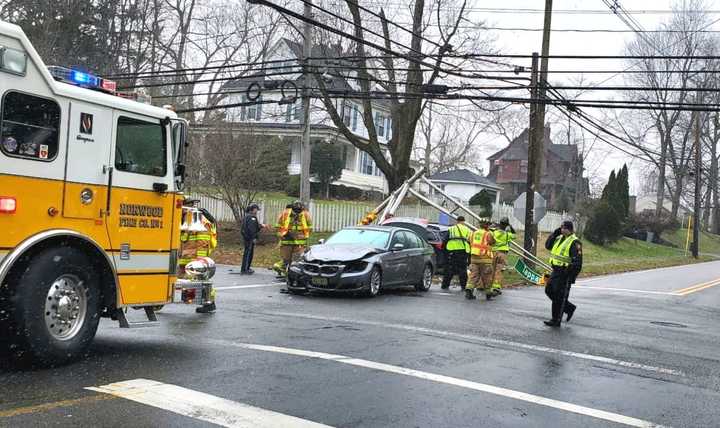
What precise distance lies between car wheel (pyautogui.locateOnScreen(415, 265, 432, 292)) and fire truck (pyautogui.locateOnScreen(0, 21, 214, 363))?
28.6 feet

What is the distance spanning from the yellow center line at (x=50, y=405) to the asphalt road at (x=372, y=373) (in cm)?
1

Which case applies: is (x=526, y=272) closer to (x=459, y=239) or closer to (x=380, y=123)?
(x=459, y=239)

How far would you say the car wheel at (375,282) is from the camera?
1402cm

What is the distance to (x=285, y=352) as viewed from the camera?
312 inches

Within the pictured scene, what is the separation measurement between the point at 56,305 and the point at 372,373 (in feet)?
10.1

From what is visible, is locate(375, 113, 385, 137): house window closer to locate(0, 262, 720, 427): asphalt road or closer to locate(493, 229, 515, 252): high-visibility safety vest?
locate(493, 229, 515, 252): high-visibility safety vest

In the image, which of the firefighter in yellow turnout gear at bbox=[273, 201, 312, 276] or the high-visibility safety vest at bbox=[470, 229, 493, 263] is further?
the firefighter in yellow turnout gear at bbox=[273, 201, 312, 276]

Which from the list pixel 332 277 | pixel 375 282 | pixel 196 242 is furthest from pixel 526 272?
pixel 196 242

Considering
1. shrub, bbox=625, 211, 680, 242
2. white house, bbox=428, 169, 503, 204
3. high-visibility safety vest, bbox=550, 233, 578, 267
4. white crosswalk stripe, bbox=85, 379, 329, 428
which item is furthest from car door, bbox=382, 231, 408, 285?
white house, bbox=428, 169, 503, 204

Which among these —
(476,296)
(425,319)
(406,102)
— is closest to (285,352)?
(425,319)

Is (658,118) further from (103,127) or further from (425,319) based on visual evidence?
(103,127)

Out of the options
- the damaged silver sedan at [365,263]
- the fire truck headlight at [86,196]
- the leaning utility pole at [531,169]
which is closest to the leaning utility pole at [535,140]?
the leaning utility pole at [531,169]

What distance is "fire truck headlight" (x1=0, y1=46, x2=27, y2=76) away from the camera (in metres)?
6.23

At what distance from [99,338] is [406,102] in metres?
21.0
